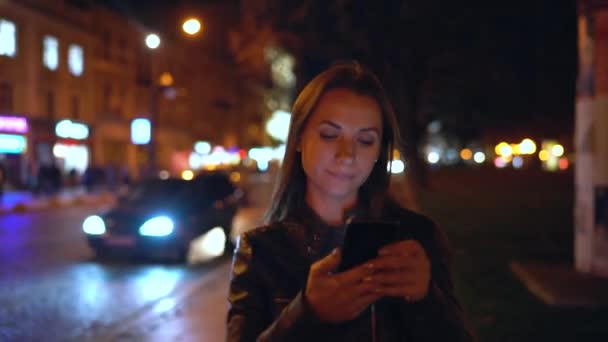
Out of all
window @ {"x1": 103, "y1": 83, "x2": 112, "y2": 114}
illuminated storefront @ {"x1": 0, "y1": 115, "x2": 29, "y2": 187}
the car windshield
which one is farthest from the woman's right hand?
window @ {"x1": 103, "y1": 83, "x2": 112, "y2": 114}

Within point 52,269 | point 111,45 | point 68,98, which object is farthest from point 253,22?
point 111,45

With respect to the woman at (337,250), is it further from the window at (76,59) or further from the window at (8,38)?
the window at (76,59)

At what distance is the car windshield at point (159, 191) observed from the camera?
14.3 m

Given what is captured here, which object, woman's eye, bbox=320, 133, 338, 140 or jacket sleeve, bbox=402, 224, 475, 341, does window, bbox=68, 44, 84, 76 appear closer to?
woman's eye, bbox=320, 133, 338, 140

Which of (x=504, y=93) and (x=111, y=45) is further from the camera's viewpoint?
(x=111, y=45)

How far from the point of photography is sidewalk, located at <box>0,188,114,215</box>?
25.7 m

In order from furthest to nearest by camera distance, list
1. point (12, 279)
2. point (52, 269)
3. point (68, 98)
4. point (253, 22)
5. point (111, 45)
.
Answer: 1. point (111, 45)
2. point (68, 98)
3. point (253, 22)
4. point (52, 269)
5. point (12, 279)

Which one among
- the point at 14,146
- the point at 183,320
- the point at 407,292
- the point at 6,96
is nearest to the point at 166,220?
the point at 183,320

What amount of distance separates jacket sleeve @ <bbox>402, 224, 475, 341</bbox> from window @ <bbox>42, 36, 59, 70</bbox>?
39.3 m

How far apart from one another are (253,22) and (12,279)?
9082 millimetres

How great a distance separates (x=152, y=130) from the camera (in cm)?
2248

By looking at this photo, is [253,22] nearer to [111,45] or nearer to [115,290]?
[115,290]

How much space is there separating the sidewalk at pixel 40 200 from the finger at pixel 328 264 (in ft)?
83.0

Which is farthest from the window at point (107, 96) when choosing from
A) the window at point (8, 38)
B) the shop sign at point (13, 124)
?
the shop sign at point (13, 124)
